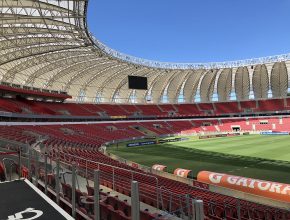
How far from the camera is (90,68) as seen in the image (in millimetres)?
59125

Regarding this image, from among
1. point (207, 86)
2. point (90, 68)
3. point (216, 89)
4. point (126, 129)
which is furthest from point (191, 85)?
point (90, 68)

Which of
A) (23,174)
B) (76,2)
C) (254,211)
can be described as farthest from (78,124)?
(254,211)

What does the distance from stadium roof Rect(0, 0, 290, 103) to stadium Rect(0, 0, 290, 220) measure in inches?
9.0

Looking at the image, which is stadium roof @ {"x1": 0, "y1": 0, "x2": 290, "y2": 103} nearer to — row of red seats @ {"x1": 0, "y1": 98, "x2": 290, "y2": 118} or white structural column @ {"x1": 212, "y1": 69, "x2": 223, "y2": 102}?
white structural column @ {"x1": 212, "y1": 69, "x2": 223, "y2": 102}

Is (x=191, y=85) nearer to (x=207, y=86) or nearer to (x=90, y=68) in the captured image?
(x=207, y=86)

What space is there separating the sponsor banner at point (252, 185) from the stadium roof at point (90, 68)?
21.2 meters

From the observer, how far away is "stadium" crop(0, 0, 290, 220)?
9031 mm

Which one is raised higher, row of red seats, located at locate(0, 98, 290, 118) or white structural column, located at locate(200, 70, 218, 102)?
white structural column, located at locate(200, 70, 218, 102)

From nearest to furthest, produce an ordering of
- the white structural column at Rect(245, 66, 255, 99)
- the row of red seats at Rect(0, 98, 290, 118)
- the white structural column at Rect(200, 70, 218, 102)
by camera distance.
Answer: the row of red seats at Rect(0, 98, 290, 118) < the white structural column at Rect(245, 66, 255, 99) < the white structural column at Rect(200, 70, 218, 102)

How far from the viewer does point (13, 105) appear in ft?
164

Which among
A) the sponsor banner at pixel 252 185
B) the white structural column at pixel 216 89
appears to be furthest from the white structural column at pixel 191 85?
the sponsor banner at pixel 252 185

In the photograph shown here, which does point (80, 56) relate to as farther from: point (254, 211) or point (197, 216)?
point (197, 216)

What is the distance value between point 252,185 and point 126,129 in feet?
163

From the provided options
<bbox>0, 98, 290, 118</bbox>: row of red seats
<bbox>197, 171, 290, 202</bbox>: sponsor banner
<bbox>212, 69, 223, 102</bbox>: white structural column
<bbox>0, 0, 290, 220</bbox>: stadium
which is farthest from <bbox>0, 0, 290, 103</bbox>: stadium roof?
<bbox>197, 171, 290, 202</bbox>: sponsor banner
